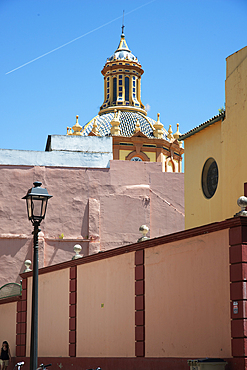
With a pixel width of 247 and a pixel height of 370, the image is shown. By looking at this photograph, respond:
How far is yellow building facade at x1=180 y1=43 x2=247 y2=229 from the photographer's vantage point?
51.7 ft

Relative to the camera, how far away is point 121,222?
25.7 meters

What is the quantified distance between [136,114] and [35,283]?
124 feet

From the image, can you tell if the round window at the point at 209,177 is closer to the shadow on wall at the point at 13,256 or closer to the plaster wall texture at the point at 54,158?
the plaster wall texture at the point at 54,158

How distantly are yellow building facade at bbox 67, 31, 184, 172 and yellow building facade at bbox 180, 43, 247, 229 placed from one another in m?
23.6

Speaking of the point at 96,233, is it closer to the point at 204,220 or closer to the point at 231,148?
the point at 204,220

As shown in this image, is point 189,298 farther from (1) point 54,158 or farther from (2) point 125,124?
(2) point 125,124

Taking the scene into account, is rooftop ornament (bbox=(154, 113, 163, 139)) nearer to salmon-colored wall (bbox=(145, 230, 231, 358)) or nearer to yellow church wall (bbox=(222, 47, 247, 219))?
yellow church wall (bbox=(222, 47, 247, 219))

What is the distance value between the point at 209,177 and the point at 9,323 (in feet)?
27.1

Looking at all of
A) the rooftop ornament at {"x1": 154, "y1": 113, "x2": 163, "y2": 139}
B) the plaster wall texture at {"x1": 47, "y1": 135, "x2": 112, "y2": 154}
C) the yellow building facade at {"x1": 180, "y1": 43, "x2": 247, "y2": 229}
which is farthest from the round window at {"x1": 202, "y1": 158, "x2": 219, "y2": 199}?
the rooftop ornament at {"x1": 154, "y1": 113, "x2": 163, "y2": 139}

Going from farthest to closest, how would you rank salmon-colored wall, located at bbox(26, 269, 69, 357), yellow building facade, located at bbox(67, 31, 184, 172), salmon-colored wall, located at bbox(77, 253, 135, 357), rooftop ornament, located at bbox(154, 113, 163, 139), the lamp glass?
rooftop ornament, located at bbox(154, 113, 163, 139) < yellow building facade, located at bbox(67, 31, 184, 172) < salmon-colored wall, located at bbox(26, 269, 69, 357) < salmon-colored wall, located at bbox(77, 253, 135, 357) < the lamp glass

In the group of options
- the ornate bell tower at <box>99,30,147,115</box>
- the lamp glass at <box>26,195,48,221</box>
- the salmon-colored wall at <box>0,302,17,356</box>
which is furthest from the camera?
the ornate bell tower at <box>99,30,147,115</box>

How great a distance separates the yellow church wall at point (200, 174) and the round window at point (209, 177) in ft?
0.38

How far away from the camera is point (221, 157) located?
16.9 m

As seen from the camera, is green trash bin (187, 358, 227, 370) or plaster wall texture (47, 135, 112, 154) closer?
green trash bin (187, 358, 227, 370)
